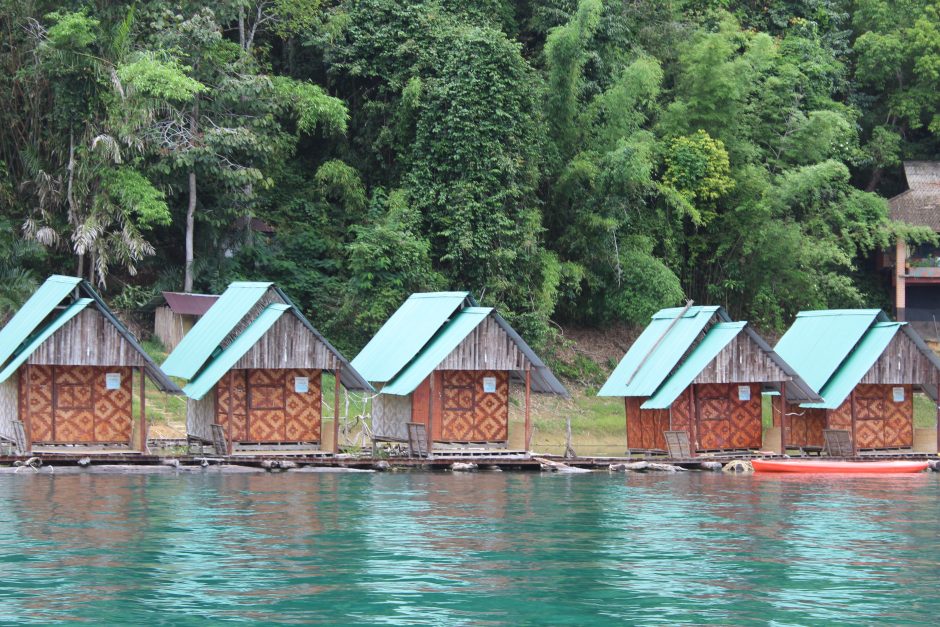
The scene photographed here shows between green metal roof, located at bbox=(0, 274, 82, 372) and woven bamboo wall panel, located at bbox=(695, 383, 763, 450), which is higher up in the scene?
green metal roof, located at bbox=(0, 274, 82, 372)

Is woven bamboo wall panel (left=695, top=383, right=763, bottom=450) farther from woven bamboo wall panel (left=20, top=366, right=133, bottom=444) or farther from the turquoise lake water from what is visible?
woven bamboo wall panel (left=20, top=366, right=133, bottom=444)

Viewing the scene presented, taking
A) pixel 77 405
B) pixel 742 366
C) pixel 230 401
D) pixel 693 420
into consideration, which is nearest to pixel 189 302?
pixel 230 401

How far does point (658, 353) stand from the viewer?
42438 millimetres

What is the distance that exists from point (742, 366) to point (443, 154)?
1527 cm

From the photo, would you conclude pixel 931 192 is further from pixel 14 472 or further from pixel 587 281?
pixel 14 472

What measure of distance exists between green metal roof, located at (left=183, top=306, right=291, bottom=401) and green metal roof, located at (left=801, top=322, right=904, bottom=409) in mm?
14837

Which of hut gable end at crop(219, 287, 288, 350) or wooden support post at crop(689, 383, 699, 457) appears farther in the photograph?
wooden support post at crop(689, 383, 699, 457)

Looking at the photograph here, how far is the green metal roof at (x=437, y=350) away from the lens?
1542 inches

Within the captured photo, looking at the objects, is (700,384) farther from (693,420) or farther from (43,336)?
(43,336)

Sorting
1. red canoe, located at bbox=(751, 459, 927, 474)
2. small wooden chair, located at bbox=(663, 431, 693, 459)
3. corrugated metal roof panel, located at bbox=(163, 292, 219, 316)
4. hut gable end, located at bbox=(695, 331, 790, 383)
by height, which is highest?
corrugated metal roof panel, located at bbox=(163, 292, 219, 316)

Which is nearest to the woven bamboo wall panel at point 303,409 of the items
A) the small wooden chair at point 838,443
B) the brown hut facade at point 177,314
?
the brown hut facade at point 177,314

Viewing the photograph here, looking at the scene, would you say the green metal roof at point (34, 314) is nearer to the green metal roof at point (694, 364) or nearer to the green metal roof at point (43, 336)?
the green metal roof at point (43, 336)

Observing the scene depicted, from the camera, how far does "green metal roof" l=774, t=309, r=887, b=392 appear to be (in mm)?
42562

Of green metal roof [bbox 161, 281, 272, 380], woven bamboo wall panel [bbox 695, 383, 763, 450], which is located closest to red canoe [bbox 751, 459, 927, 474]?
woven bamboo wall panel [bbox 695, 383, 763, 450]
